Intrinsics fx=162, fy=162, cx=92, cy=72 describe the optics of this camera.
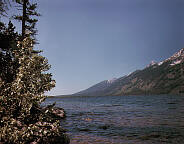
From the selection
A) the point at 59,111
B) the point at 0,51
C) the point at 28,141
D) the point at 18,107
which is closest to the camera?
the point at 28,141

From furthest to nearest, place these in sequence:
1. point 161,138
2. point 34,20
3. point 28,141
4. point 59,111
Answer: point 59,111, point 34,20, point 161,138, point 28,141

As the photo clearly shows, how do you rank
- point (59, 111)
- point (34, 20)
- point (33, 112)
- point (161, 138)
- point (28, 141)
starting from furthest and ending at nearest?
1. point (59, 111)
2. point (34, 20)
3. point (161, 138)
4. point (33, 112)
5. point (28, 141)

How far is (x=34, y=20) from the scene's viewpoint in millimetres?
27812

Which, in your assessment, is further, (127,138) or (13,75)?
(127,138)

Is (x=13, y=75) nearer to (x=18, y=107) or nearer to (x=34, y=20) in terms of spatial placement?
(x=18, y=107)

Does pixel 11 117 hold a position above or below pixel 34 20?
below

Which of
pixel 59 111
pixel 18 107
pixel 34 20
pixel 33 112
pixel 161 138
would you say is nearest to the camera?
pixel 18 107

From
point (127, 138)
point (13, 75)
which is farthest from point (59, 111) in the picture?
point (13, 75)

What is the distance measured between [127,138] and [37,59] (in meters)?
9.92

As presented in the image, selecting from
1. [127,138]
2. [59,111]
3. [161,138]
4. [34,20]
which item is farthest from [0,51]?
[59,111]

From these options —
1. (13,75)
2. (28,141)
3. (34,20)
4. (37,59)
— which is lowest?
(28,141)

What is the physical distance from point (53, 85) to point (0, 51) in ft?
15.6

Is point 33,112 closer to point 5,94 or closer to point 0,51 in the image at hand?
point 5,94

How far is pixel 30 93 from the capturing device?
9.79 meters
